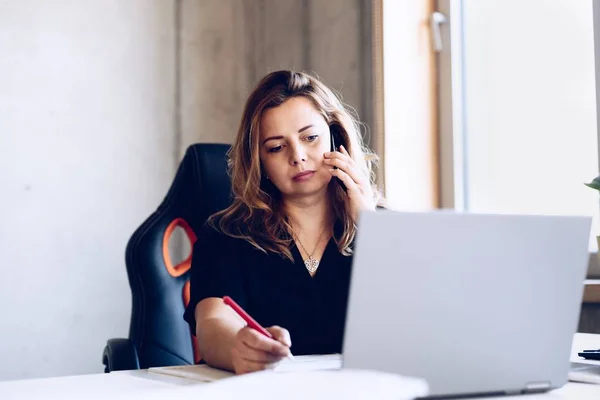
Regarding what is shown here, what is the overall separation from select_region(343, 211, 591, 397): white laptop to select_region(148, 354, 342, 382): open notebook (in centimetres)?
24

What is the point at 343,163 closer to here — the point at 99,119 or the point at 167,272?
the point at 167,272

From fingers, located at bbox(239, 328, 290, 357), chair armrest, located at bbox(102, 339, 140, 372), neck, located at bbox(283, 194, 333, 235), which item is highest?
neck, located at bbox(283, 194, 333, 235)

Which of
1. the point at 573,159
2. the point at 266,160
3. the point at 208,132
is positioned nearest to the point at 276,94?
the point at 266,160

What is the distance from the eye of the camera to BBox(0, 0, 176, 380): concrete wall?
92.0 inches

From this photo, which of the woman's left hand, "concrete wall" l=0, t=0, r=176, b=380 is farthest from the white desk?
"concrete wall" l=0, t=0, r=176, b=380

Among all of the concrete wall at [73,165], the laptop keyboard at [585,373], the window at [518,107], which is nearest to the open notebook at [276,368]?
the laptop keyboard at [585,373]

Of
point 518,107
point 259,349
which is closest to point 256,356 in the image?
point 259,349

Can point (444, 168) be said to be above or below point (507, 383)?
above

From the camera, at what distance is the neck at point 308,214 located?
1550mm

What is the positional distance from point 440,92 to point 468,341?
1800 mm

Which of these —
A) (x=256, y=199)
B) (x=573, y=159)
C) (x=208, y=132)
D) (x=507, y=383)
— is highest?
(x=208, y=132)

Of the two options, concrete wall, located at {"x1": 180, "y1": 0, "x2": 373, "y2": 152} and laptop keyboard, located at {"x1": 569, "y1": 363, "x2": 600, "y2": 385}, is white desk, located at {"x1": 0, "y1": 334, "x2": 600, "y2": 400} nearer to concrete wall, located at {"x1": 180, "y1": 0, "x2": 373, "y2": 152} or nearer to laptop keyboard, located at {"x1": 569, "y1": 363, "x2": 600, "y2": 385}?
laptop keyboard, located at {"x1": 569, "y1": 363, "x2": 600, "y2": 385}

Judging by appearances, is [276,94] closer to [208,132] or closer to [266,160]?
[266,160]

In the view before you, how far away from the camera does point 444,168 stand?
96.5 inches
